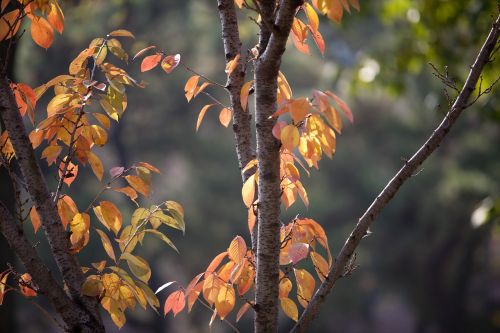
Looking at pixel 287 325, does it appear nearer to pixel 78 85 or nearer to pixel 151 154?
pixel 151 154

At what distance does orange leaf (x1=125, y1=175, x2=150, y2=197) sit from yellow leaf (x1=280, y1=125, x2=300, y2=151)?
0.90 ft

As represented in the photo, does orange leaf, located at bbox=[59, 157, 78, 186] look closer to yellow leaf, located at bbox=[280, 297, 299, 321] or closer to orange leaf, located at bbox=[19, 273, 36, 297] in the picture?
orange leaf, located at bbox=[19, 273, 36, 297]

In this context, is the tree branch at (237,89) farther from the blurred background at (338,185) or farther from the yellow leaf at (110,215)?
the blurred background at (338,185)

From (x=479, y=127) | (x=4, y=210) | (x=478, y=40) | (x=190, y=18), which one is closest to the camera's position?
(x=4, y=210)

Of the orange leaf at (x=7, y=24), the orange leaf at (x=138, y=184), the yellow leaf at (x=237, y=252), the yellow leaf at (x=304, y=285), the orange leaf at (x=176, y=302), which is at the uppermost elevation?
the orange leaf at (x=7, y=24)

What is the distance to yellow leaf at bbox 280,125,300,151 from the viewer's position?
25.9 inches

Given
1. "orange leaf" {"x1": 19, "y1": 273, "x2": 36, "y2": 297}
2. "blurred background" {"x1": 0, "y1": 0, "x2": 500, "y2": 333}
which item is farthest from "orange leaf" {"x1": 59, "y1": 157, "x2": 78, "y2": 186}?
"blurred background" {"x1": 0, "y1": 0, "x2": 500, "y2": 333}

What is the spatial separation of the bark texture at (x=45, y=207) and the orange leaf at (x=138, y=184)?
113 mm

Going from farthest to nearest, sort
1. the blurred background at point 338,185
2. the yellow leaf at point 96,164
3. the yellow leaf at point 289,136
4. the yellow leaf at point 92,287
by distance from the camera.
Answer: the blurred background at point 338,185, the yellow leaf at point 96,164, the yellow leaf at point 92,287, the yellow leaf at point 289,136

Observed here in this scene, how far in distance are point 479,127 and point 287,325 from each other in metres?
2.43

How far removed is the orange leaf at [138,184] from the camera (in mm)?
861

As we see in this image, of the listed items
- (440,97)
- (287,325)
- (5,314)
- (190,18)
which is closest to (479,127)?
(287,325)

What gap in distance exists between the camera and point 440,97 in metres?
2.64

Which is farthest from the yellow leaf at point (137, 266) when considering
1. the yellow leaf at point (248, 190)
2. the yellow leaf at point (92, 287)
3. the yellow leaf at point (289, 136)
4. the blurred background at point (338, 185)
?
the blurred background at point (338, 185)
